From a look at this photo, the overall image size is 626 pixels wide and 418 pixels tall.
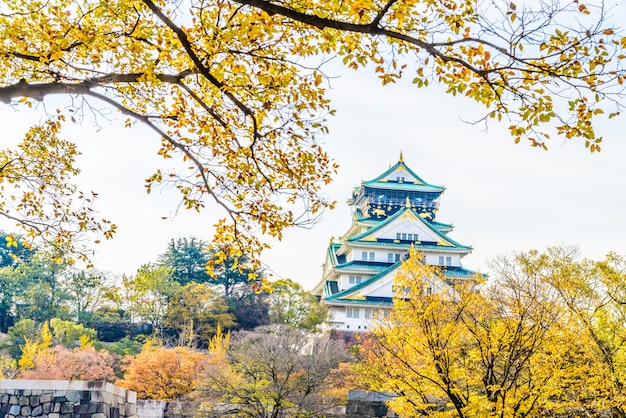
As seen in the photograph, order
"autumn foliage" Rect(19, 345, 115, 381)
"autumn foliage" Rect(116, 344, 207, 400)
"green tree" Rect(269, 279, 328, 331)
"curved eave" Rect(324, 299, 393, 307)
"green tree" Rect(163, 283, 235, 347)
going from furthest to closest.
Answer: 1. "curved eave" Rect(324, 299, 393, 307)
2. "green tree" Rect(163, 283, 235, 347)
3. "green tree" Rect(269, 279, 328, 331)
4. "autumn foliage" Rect(19, 345, 115, 381)
5. "autumn foliage" Rect(116, 344, 207, 400)

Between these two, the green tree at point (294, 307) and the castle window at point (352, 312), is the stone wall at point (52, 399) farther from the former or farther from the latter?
the castle window at point (352, 312)

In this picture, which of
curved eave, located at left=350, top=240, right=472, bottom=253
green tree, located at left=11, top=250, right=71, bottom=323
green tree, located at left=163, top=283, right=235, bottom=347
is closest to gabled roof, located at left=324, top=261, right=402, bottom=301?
curved eave, located at left=350, top=240, right=472, bottom=253

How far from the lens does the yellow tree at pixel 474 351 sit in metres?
11.0

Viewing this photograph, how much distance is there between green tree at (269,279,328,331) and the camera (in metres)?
35.7

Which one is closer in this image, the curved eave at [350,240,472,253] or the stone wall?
the stone wall

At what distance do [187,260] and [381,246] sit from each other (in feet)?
50.2

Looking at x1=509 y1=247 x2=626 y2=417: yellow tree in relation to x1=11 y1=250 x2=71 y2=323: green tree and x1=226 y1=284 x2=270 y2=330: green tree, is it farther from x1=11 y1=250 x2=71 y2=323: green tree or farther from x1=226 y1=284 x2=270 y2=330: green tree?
x1=11 y1=250 x2=71 y2=323: green tree

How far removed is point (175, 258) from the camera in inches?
1871

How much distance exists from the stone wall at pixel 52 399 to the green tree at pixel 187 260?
34690 mm

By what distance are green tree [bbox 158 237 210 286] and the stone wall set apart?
3469 cm

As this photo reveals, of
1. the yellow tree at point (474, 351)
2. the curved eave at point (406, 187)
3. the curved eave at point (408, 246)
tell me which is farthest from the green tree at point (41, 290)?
the yellow tree at point (474, 351)

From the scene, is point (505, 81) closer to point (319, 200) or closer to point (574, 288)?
point (319, 200)

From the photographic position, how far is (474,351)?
1156 centimetres

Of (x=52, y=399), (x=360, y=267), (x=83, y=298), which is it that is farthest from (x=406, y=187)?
(x=52, y=399)
